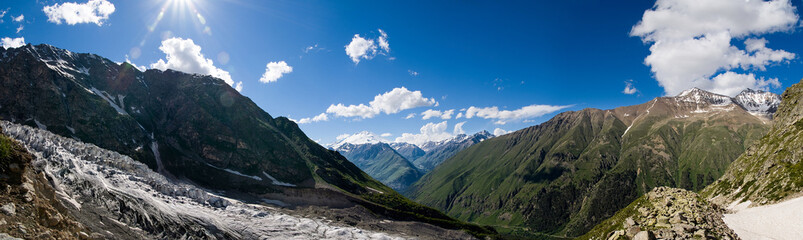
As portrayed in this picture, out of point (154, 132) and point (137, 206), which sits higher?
point (154, 132)

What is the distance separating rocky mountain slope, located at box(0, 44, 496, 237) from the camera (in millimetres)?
137250

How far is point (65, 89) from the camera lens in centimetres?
14862

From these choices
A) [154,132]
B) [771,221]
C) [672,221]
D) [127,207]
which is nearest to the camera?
[672,221]

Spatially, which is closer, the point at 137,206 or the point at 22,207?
the point at 22,207

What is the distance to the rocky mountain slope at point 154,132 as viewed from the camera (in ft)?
450

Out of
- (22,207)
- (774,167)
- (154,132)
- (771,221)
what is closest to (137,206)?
(22,207)

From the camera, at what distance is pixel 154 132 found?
17175cm

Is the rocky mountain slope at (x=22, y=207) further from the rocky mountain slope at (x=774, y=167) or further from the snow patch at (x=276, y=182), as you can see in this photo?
the snow patch at (x=276, y=182)

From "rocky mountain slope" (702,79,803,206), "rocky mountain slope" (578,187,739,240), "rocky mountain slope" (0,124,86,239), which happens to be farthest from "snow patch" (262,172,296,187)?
"rocky mountain slope" (702,79,803,206)

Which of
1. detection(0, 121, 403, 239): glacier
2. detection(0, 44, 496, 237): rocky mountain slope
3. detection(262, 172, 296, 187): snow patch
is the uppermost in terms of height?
detection(0, 44, 496, 237): rocky mountain slope

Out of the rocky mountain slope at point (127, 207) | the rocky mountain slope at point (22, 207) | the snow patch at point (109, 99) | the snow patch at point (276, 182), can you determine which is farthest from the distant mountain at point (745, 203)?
the snow patch at point (109, 99)

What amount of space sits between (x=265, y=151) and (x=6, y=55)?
117m

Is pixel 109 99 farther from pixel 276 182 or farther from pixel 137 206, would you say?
pixel 137 206

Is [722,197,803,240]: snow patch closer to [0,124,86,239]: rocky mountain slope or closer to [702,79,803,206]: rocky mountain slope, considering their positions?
[702,79,803,206]: rocky mountain slope
